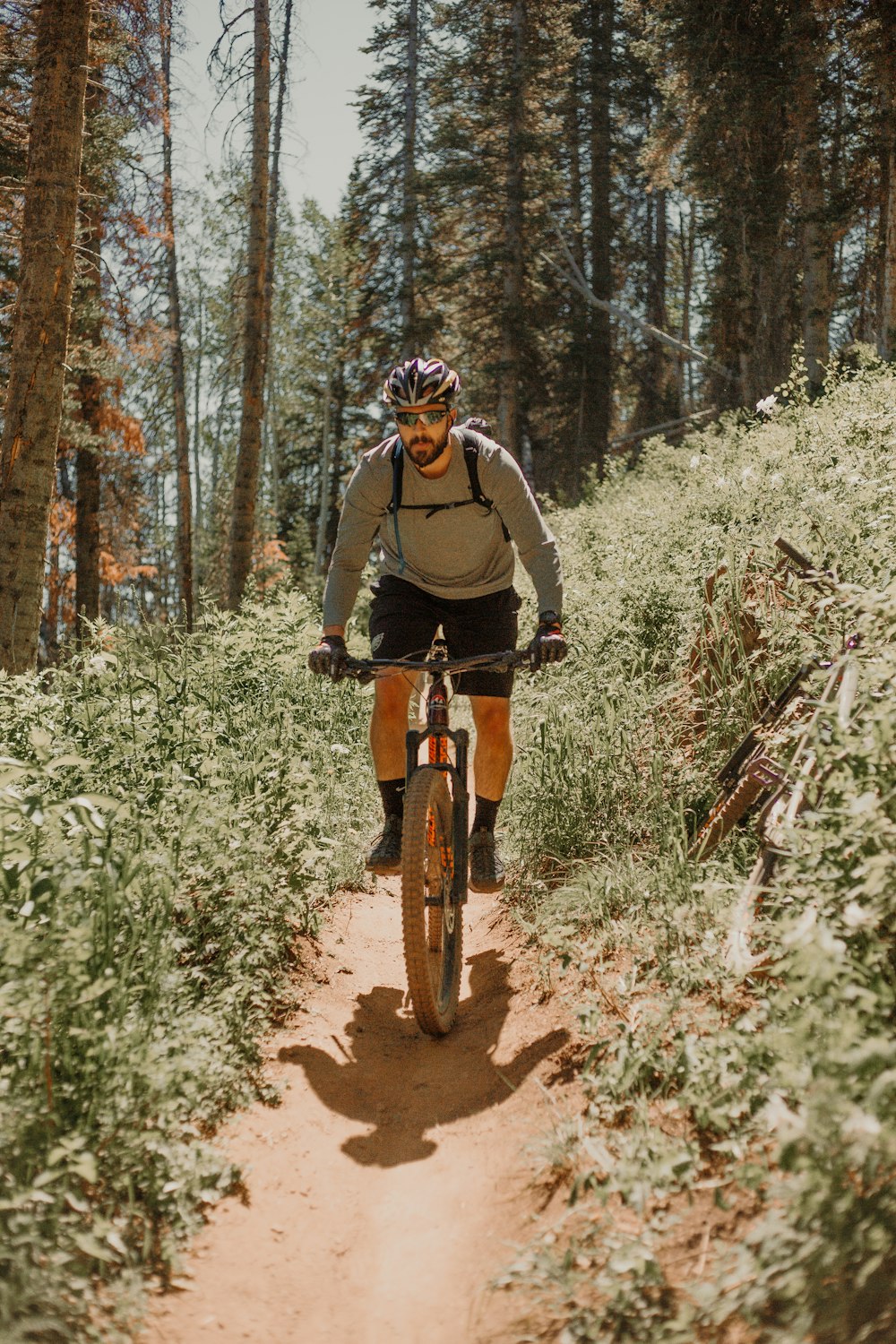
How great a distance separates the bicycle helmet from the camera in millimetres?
4312

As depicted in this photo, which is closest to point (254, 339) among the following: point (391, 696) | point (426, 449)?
point (426, 449)

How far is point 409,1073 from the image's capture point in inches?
160

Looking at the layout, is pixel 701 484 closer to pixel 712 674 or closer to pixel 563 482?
pixel 712 674

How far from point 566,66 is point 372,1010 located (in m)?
28.0

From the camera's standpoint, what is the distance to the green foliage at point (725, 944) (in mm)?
2096

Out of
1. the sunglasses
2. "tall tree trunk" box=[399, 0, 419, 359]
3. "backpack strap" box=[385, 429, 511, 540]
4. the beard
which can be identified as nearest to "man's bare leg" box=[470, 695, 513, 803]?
"backpack strap" box=[385, 429, 511, 540]

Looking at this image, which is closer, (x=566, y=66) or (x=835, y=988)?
(x=835, y=988)

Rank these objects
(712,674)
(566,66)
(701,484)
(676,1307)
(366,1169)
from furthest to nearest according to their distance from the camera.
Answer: (566,66) → (701,484) → (712,674) → (366,1169) → (676,1307)

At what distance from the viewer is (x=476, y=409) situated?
26562 mm

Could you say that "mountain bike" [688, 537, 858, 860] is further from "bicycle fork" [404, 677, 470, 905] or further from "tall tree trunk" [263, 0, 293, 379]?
"tall tree trunk" [263, 0, 293, 379]

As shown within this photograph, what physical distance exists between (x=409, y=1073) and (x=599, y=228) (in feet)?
84.0

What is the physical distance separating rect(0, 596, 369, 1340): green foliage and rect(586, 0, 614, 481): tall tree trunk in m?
21.4

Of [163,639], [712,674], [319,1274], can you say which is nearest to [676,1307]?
[319,1274]

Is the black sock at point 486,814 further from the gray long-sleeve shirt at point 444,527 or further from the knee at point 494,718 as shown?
the gray long-sleeve shirt at point 444,527
